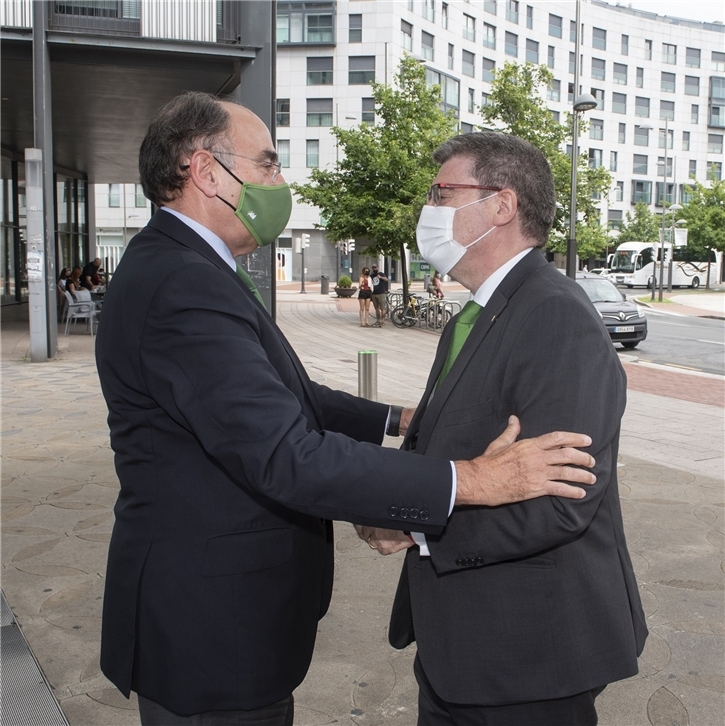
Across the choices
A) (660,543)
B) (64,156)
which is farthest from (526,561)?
(64,156)

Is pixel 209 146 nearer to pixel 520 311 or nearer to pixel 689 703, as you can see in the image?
pixel 520 311

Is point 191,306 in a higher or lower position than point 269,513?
higher

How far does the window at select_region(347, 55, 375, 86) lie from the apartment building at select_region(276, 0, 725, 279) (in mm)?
72

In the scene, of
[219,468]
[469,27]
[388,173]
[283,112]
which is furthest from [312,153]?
[219,468]

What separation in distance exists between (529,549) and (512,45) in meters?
69.3

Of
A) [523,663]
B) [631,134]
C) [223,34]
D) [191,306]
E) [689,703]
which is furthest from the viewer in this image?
[631,134]

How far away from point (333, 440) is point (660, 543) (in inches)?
153

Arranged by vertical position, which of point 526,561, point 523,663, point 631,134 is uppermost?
point 631,134

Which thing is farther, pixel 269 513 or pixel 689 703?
pixel 689 703

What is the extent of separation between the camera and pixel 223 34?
1225cm

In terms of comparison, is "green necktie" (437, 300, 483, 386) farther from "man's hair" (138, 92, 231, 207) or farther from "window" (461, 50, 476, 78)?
"window" (461, 50, 476, 78)

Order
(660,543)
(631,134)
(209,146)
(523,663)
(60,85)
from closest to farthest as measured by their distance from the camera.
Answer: (523,663)
(209,146)
(660,543)
(60,85)
(631,134)

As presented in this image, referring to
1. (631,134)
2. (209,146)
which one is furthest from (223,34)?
(631,134)

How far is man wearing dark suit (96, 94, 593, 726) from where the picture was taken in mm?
1626
